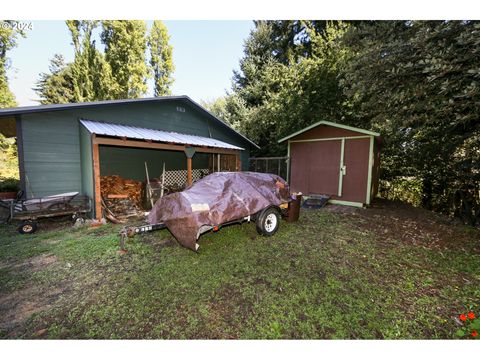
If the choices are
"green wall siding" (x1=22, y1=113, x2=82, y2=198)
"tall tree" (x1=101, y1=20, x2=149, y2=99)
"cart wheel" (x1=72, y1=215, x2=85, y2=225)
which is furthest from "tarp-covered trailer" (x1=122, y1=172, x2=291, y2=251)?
"tall tree" (x1=101, y1=20, x2=149, y2=99)

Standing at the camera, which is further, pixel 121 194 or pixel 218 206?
pixel 121 194

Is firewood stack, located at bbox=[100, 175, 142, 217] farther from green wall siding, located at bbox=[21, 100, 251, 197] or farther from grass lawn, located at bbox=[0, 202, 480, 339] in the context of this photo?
grass lawn, located at bbox=[0, 202, 480, 339]

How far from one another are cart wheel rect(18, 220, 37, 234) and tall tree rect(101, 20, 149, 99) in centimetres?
1641

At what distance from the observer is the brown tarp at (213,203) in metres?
3.60

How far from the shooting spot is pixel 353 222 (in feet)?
→ 20.6

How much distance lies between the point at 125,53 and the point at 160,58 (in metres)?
3.37

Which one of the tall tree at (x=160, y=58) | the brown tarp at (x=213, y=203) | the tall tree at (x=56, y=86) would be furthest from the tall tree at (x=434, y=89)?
the tall tree at (x=56, y=86)

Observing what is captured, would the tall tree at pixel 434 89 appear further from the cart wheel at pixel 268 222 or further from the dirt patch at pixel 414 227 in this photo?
the cart wheel at pixel 268 222

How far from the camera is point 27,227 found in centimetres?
525

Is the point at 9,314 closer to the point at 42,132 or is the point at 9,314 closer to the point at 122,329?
the point at 122,329

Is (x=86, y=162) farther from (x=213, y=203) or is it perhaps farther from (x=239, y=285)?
(x=239, y=285)

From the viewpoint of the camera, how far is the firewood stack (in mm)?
7047

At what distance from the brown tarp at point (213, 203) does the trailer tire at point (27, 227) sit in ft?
11.7

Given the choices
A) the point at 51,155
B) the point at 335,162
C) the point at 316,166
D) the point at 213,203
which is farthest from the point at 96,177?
the point at 335,162
